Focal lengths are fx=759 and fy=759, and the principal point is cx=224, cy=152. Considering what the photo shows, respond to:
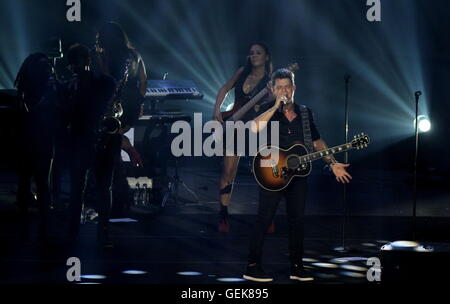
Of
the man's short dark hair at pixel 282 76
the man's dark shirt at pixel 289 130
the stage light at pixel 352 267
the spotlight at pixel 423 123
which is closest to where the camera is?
the man's short dark hair at pixel 282 76

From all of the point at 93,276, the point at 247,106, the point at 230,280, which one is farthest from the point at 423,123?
the point at 93,276

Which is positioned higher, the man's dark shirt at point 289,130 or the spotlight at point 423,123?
the spotlight at point 423,123

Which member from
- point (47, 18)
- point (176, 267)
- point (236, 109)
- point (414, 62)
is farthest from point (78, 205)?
point (414, 62)

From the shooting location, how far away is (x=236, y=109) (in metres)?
8.09

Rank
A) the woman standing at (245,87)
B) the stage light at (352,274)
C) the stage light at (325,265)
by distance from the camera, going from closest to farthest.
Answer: the stage light at (352,274) < the stage light at (325,265) < the woman standing at (245,87)

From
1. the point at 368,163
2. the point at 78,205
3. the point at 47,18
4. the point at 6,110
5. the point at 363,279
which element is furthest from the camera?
the point at 368,163

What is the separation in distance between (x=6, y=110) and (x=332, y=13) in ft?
21.5

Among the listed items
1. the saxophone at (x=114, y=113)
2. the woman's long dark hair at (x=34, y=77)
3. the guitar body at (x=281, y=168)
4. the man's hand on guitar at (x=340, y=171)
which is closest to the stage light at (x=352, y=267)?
the man's hand on guitar at (x=340, y=171)

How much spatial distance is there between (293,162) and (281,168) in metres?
0.11

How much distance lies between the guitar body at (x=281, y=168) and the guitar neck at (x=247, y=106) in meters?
1.72

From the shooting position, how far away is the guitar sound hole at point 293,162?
5973 millimetres

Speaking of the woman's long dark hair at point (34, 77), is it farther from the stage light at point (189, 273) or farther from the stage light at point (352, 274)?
the stage light at point (352, 274)

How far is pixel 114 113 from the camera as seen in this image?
715 centimetres

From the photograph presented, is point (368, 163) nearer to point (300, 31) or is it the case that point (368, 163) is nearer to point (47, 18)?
point (300, 31)
